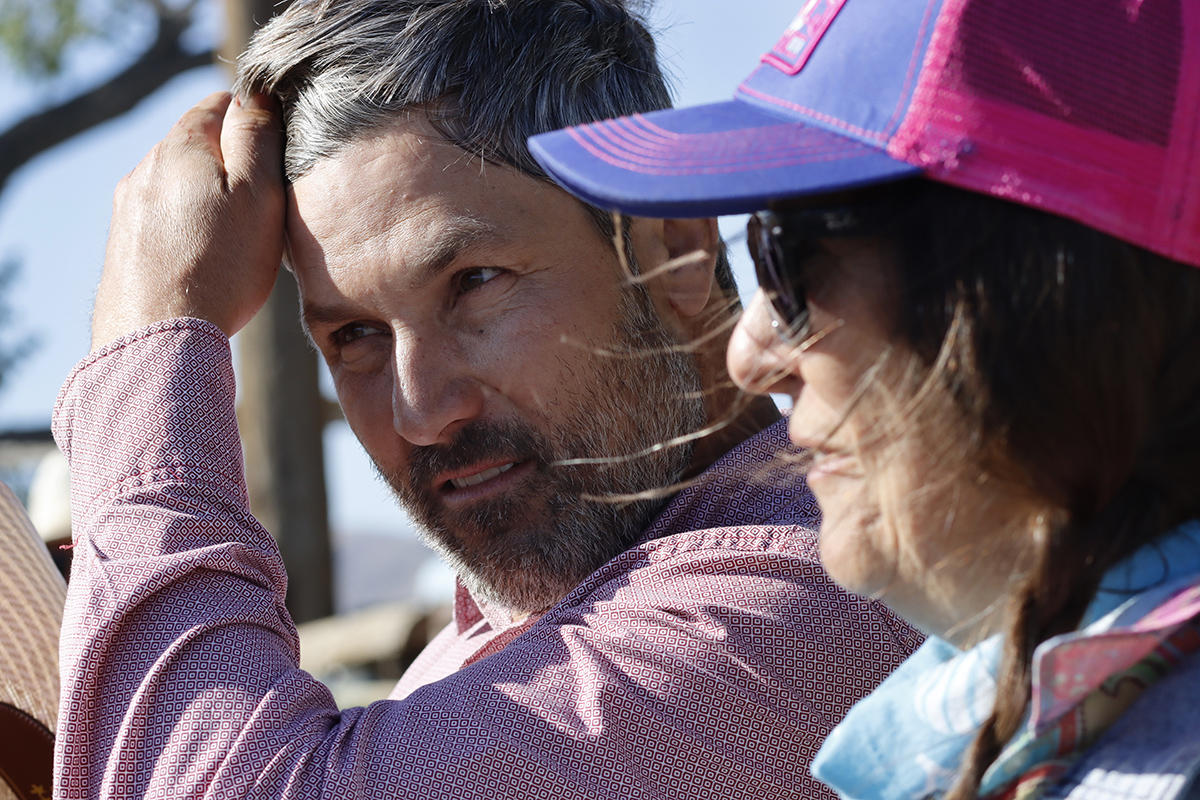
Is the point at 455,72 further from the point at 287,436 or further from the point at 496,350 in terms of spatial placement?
the point at 287,436

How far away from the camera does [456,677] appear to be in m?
1.62

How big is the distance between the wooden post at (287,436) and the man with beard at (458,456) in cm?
384

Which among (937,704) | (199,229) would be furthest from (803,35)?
(199,229)

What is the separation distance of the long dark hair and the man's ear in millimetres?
1081

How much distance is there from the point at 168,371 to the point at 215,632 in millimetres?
406

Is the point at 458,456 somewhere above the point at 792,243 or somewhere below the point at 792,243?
below

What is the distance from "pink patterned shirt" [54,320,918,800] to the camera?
1.49m

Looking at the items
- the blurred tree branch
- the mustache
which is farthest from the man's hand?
the blurred tree branch

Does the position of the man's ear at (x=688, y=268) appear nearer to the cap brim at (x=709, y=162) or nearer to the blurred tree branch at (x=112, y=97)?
the cap brim at (x=709, y=162)

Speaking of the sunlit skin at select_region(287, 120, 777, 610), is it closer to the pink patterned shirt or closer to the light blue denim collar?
the pink patterned shirt

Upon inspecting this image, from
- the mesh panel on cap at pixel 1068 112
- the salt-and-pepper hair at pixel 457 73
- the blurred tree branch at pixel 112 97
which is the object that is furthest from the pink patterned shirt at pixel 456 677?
the blurred tree branch at pixel 112 97

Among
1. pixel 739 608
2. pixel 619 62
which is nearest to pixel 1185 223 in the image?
pixel 739 608

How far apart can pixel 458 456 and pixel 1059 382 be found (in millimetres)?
1138

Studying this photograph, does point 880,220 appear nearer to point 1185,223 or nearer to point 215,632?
point 1185,223
